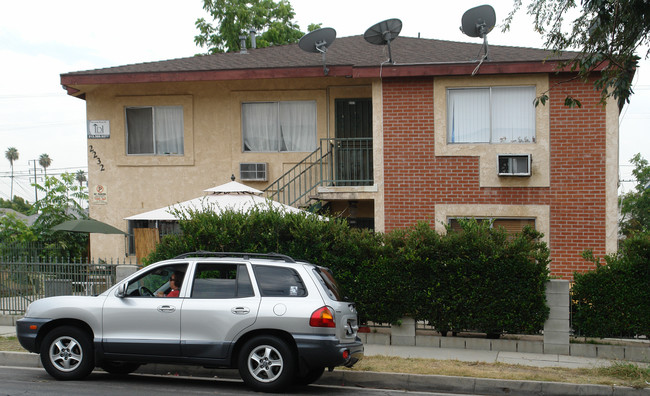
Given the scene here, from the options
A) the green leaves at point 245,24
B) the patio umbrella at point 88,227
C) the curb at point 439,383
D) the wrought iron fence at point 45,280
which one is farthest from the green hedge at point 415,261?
the green leaves at point 245,24

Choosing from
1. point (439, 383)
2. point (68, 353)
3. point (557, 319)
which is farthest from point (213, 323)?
point (557, 319)

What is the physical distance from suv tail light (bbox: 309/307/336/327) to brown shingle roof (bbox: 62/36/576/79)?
7.57 m

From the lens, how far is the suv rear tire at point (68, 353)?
8094 mm

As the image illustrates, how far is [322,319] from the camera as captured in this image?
7535 mm

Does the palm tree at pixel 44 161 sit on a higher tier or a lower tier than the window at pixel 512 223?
higher

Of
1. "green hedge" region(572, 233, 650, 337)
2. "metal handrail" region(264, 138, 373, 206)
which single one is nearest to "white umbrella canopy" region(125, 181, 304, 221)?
Answer: "metal handrail" region(264, 138, 373, 206)

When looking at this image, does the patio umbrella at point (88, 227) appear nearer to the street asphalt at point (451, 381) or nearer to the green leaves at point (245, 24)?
the street asphalt at point (451, 381)

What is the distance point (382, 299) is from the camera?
10.9 m

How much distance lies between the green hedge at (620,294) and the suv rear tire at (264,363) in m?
5.35

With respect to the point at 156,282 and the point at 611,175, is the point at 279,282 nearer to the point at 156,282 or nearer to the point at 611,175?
the point at 156,282

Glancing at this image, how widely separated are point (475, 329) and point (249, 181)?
705cm

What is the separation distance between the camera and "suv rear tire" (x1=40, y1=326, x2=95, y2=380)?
8.09 metres

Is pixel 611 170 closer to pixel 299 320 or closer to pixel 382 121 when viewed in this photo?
pixel 382 121

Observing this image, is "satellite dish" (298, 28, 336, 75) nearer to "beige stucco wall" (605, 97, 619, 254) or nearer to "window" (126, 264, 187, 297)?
"beige stucco wall" (605, 97, 619, 254)
